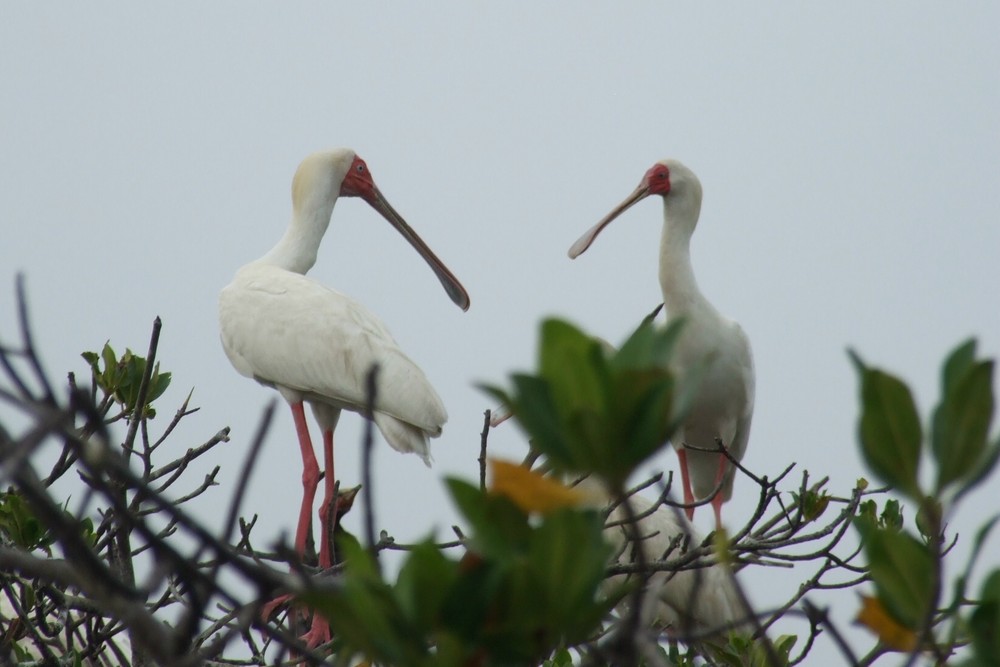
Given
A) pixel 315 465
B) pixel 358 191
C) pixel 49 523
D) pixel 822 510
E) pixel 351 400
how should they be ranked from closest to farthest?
pixel 49 523 < pixel 822 510 < pixel 351 400 < pixel 315 465 < pixel 358 191

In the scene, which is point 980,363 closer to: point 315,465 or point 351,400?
point 351,400

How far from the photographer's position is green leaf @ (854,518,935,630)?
104cm

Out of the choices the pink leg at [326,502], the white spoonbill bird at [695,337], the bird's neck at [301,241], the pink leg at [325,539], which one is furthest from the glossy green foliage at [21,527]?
the white spoonbill bird at [695,337]

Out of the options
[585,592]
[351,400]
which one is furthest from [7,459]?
[351,400]

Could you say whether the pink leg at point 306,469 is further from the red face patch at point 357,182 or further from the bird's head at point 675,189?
the bird's head at point 675,189

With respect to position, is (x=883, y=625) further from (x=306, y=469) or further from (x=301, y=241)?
(x=301, y=241)

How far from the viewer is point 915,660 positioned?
3.15ft

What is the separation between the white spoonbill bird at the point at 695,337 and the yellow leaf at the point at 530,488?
5.93 metres

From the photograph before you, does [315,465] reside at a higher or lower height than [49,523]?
higher

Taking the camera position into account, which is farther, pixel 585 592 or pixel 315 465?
pixel 315 465

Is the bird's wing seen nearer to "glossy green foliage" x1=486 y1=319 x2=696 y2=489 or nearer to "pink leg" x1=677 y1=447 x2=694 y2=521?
"pink leg" x1=677 y1=447 x2=694 y2=521

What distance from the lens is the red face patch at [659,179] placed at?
7750 mm

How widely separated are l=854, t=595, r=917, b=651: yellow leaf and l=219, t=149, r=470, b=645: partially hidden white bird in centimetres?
Result: 479

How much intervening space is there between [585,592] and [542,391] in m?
0.14
